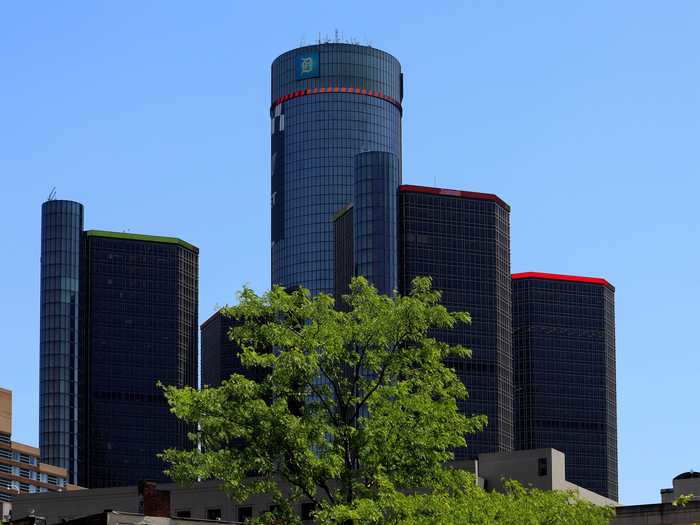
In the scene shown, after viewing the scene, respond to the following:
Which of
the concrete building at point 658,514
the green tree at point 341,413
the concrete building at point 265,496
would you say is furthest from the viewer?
the concrete building at point 265,496

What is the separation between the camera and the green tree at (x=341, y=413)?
2908 inches

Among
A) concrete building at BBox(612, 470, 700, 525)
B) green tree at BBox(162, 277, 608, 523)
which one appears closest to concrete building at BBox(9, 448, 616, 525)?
concrete building at BBox(612, 470, 700, 525)

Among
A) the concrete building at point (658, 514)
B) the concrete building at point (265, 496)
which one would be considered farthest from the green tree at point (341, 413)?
the concrete building at point (265, 496)

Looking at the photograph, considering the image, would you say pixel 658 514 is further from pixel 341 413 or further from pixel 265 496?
pixel 341 413

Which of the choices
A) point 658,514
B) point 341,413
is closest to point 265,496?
point 658,514

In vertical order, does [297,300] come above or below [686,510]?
above

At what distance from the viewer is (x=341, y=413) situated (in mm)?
76125

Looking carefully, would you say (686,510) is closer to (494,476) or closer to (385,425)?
(494,476)

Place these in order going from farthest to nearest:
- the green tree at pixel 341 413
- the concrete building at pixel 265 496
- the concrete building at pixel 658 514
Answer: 1. the concrete building at pixel 265 496
2. the concrete building at pixel 658 514
3. the green tree at pixel 341 413

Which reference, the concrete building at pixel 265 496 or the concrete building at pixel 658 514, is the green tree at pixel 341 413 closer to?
the concrete building at pixel 658 514

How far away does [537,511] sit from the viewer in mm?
87812

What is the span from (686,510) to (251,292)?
204ft

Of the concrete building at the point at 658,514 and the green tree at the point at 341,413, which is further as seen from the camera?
the concrete building at the point at 658,514

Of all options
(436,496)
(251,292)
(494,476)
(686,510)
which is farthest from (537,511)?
(494,476)
